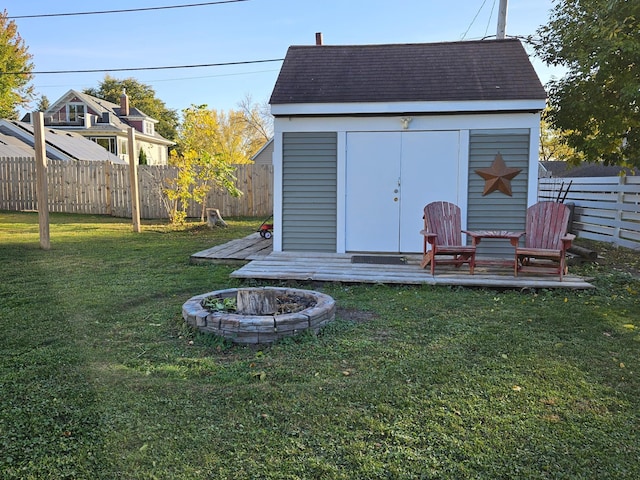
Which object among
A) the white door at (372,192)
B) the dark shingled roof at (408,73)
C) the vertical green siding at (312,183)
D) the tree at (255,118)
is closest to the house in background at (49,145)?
the dark shingled roof at (408,73)

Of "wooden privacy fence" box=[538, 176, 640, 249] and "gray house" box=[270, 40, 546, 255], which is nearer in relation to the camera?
"gray house" box=[270, 40, 546, 255]

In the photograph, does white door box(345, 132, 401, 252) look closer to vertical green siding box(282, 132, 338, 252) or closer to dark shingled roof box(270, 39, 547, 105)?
vertical green siding box(282, 132, 338, 252)

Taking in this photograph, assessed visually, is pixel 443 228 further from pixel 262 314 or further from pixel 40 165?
pixel 40 165

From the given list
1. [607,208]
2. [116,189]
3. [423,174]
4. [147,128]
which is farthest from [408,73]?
[147,128]

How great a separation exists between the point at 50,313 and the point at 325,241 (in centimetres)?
396

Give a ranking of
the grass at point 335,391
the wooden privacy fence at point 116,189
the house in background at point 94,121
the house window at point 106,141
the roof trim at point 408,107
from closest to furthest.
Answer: the grass at point 335,391 < the roof trim at point 408,107 < the wooden privacy fence at point 116,189 < the house in background at point 94,121 < the house window at point 106,141

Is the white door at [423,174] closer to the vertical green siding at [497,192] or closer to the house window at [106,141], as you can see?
the vertical green siding at [497,192]

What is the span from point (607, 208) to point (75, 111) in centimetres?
3143

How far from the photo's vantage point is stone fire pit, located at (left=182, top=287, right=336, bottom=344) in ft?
11.9

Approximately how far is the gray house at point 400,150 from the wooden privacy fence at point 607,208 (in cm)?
401

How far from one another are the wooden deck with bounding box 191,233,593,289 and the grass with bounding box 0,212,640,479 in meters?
0.45

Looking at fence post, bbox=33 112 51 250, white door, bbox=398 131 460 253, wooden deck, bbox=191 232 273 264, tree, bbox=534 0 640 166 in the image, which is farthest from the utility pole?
fence post, bbox=33 112 51 250

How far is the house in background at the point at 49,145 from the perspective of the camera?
18.7 m

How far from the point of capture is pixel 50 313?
439cm
